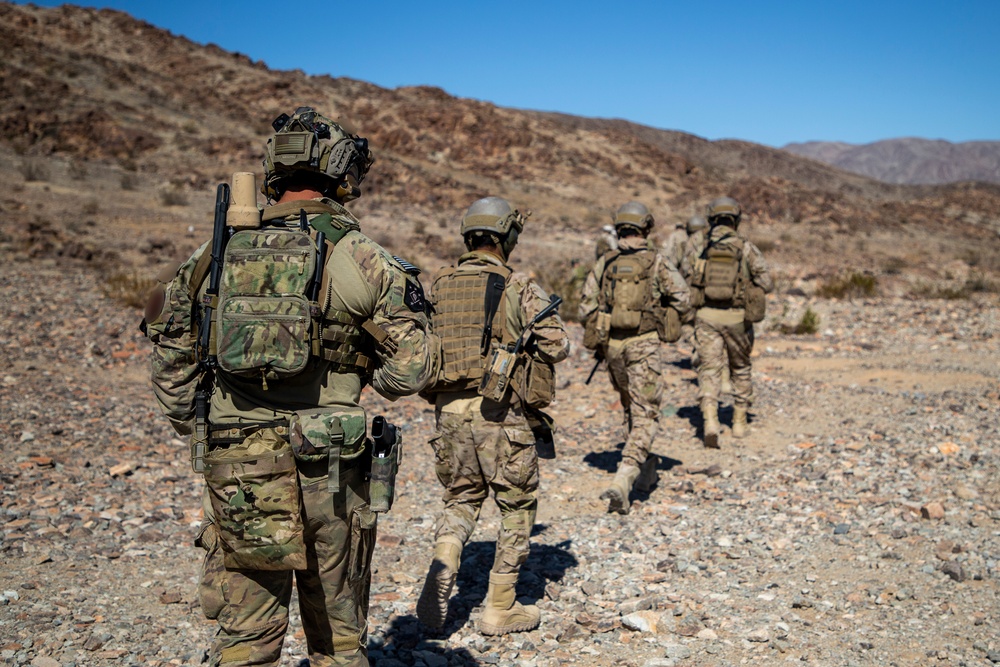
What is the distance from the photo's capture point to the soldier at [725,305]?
24.6ft

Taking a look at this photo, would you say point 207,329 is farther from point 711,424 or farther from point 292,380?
point 711,424

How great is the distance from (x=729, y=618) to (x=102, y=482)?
4.36 m

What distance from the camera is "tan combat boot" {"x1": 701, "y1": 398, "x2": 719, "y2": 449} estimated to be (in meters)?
7.33

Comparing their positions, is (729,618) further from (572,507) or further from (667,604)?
(572,507)

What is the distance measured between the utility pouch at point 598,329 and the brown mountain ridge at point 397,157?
12.0 meters

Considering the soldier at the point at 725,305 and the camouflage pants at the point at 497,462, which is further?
the soldier at the point at 725,305

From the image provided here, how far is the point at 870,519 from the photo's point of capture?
5527 mm

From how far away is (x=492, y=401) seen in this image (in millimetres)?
3949

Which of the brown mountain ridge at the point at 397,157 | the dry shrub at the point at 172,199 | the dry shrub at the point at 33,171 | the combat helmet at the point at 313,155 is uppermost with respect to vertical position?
the brown mountain ridge at the point at 397,157

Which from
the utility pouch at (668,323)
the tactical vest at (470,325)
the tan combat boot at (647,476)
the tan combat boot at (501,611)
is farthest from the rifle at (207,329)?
the tan combat boot at (647,476)

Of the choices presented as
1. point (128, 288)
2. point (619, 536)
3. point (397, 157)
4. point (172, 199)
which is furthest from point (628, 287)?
point (397, 157)

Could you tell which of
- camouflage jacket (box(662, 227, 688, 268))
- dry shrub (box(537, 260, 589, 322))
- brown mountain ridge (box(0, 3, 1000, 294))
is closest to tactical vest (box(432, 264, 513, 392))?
camouflage jacket (box(662, 227, 688, 268))

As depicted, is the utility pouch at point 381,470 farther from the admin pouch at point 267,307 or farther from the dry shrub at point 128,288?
the dry shrub at point 128,288

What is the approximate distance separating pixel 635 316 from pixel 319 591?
386 centimetres
